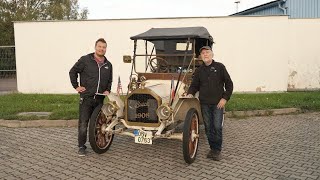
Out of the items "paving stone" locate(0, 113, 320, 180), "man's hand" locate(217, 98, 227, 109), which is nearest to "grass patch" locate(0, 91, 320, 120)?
"paving stone" locate(0, 113, 320, 180)

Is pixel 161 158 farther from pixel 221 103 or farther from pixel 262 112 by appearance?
pixel 262 112

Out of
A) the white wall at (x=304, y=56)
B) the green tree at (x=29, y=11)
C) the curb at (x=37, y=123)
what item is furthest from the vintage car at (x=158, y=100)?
the green tree at (x=29, y=11)

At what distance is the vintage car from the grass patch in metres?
2.77

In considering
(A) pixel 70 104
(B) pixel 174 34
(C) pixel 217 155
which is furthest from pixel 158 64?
(A) pixel 70 104

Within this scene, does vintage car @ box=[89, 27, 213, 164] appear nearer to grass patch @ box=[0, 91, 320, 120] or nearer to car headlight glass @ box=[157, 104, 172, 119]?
car headlight glass @ box=[157, 104, 172, 119]

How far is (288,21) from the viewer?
13609 mm

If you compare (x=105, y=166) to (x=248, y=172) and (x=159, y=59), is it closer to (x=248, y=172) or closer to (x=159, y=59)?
(x=248, y=172)

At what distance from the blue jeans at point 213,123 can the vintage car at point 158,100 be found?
6.7 inches

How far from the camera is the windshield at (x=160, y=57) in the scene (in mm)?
6492

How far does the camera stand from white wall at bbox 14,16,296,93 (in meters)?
13.4

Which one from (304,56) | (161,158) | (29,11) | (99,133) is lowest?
(161,158)

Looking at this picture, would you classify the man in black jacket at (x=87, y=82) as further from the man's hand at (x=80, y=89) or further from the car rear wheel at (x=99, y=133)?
the car rear wheel at (x=99, y=133)

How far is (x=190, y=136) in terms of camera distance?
512 cm

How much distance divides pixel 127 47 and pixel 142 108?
28.8ft
